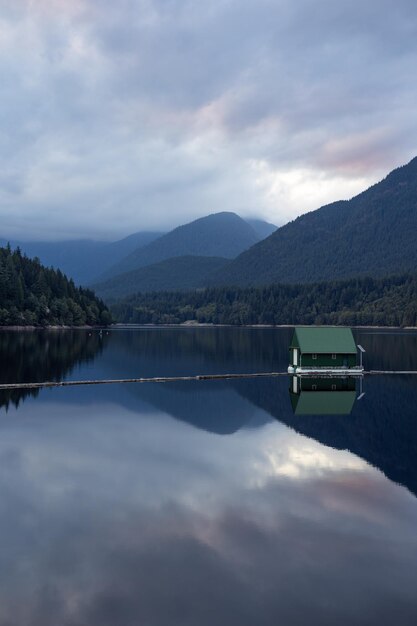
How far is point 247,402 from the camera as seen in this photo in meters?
63.2

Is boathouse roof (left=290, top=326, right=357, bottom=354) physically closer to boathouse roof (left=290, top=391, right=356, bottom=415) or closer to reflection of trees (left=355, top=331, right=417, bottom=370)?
reflection of trees (left=355, top=331, right=417, bottom=370)

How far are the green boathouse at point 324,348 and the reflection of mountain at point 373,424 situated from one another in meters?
10.3

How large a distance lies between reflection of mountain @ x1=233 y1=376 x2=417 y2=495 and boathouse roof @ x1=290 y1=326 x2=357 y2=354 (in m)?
10.6

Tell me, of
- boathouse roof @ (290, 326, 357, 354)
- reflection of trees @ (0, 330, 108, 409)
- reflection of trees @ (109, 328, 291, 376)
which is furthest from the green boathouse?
reflection of trees @ (0, 330, 108, 409)

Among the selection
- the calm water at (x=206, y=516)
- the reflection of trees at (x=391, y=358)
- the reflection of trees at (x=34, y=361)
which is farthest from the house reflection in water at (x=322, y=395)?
the reflection of trees at (x=34, y=361)

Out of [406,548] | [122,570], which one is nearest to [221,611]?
[122,570]

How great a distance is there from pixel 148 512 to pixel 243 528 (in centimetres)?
498

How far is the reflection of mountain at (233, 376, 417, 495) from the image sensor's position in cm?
3778

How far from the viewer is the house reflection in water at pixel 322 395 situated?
188ft

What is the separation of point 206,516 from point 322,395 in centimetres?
4264

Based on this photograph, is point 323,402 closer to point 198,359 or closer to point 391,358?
point 198,359

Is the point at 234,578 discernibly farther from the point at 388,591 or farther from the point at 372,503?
the point at 372,503

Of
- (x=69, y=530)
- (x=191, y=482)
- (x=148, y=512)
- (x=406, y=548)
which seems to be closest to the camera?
(x=406, y=548)

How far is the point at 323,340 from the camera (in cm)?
8625
